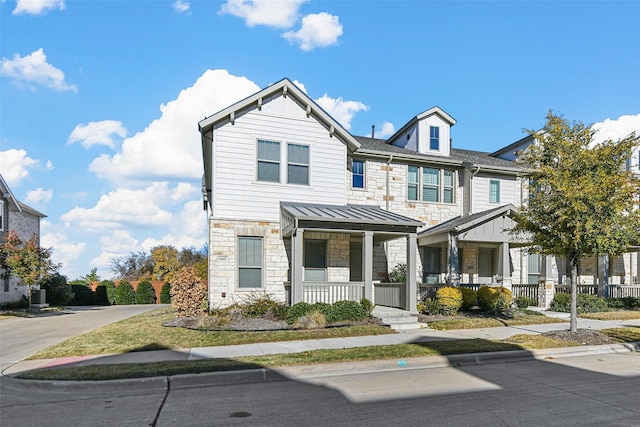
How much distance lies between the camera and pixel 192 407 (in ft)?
20.6

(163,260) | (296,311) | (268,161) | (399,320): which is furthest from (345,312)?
(163,260)

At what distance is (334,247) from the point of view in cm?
1692

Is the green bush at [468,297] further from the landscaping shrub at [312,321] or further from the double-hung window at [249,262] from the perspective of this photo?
the double-hung window at [249,262]

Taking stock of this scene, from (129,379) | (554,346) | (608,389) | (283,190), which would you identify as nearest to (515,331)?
(554,346)

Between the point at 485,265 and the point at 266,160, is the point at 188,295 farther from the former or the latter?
the point at 485,265

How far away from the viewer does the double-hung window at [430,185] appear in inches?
783

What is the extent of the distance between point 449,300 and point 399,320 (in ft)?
8.69

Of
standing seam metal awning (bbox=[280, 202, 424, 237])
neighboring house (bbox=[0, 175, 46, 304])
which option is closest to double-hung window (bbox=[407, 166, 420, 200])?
standing seam metal awning (bbox=[280, 202, 424, 237])

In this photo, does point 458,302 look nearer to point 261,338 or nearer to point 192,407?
point 261,338

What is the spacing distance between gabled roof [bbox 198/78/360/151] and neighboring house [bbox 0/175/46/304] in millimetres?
16835

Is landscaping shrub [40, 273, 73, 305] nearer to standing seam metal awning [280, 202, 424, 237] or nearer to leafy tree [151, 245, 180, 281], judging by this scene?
leafy tree [151, 245, 180, 281]

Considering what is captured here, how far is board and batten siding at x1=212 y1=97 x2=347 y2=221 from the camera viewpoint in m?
15.6

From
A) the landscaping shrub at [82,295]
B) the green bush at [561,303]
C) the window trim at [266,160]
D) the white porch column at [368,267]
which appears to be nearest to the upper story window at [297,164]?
the window trim at [266,160]

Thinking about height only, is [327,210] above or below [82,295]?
above
